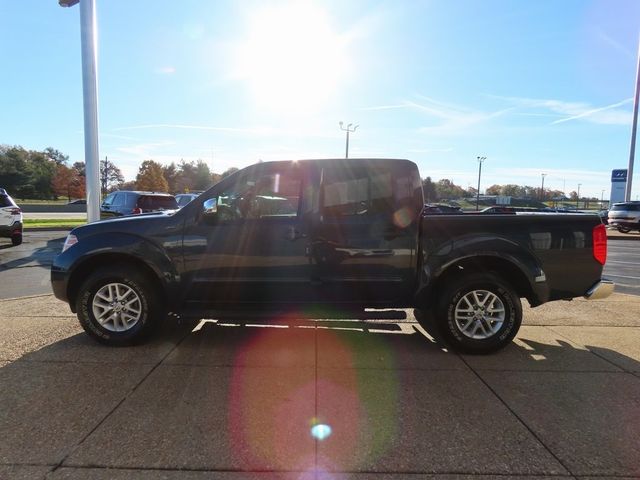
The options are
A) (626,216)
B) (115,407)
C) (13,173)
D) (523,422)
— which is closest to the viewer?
(523,422)

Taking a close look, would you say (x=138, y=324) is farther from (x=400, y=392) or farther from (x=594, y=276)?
(x=594, y=276)

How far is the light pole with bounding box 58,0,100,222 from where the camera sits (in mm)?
9367

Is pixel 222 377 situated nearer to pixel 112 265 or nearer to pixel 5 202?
pixel 112 265

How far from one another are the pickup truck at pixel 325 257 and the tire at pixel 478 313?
0.04 ft

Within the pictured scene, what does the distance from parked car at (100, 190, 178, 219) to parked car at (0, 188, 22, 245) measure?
7.86ft

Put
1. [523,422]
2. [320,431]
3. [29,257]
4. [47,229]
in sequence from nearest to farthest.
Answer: [320,431] < [523,422] < [29,257] < [47,229]

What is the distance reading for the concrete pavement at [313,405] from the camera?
279 centimetres

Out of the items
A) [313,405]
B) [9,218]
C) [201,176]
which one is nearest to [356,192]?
[313,405]

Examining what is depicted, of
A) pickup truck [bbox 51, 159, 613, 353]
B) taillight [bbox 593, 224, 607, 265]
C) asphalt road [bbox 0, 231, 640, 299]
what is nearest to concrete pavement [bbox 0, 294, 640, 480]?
pickup truck [bbox 51, 159, 613, 353]

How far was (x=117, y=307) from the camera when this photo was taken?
4707 mm

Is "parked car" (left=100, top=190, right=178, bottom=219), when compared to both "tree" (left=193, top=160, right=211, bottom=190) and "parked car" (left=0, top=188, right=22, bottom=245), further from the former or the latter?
"tree" (left=193, top=160, right=211, bottom=190)

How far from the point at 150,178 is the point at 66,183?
16.4 metres

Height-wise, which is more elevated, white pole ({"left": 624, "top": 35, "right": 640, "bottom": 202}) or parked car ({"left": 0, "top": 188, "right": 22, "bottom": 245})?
white pole ({"left": 624, "top": 35, "right": 640, "bottom": 202})

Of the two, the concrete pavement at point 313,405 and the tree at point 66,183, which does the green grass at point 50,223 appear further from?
the tree at point 66,183
